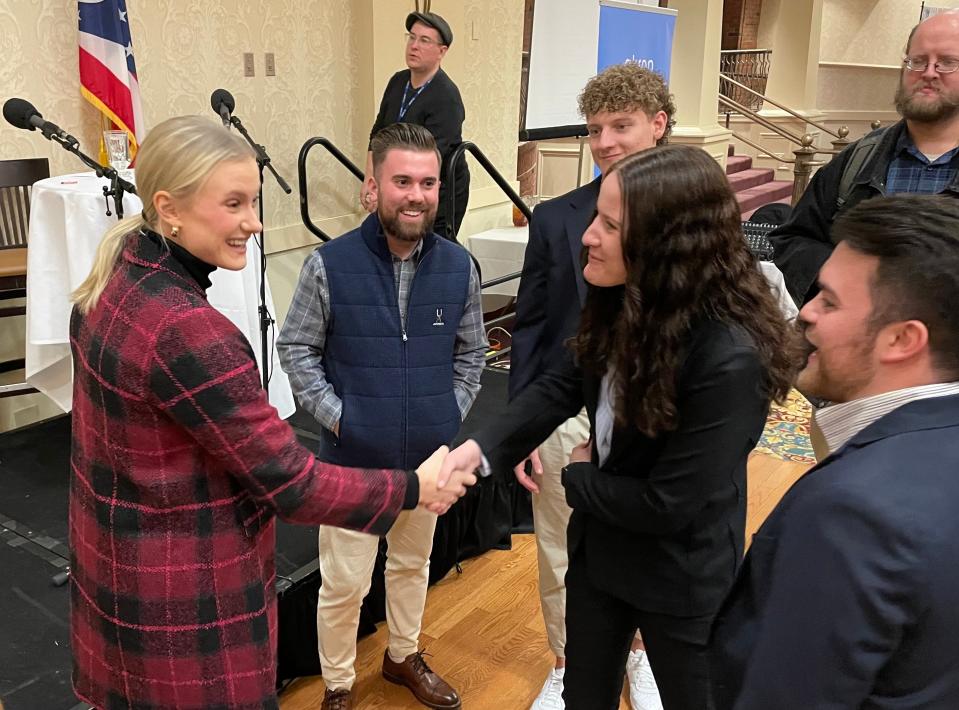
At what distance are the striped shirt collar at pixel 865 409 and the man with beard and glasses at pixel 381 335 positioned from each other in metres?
1.07

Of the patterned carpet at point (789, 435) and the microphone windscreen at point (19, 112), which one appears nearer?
the microphone windscreen at point (19, 112)

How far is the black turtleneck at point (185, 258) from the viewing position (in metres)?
1.12

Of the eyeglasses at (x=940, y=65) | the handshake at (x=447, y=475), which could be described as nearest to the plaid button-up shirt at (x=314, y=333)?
the handshake at (x=447, y=475)

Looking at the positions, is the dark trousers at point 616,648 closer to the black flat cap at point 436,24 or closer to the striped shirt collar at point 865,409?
the striped shirt collar at point 865,409

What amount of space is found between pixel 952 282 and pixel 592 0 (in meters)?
4.50

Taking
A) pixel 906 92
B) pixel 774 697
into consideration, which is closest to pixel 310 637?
pixel 774 697

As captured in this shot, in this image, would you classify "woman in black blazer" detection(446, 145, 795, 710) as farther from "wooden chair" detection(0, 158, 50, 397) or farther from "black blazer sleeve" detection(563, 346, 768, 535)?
"wooden chair" detection(0, 158, 50, 397)

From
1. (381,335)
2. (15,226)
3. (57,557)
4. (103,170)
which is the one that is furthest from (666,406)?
(15,226)

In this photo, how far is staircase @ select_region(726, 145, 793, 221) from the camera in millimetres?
9383

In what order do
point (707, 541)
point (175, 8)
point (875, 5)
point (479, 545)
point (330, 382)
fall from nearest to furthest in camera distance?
point (707, 541) < point (330, 382) < point (479, 545) < point (175, 8) < point (875, 5)

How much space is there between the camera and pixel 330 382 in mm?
1894

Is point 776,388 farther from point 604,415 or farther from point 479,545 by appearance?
point 479,545

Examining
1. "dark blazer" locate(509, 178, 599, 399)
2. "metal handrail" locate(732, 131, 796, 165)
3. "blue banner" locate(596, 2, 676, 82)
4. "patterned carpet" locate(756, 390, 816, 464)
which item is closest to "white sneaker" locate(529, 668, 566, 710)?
"dark blazer" locate(509, 178, 599, 399)

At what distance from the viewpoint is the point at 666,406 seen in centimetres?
119
